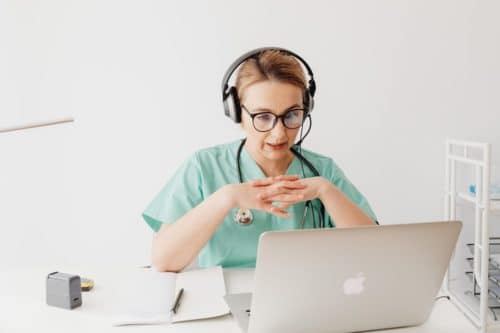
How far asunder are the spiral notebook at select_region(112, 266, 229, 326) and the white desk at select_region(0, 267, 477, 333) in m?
0.02

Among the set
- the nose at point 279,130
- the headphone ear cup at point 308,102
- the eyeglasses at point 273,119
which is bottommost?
the nose at point 279,130

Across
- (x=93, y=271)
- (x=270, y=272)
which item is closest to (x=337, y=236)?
(x=270, y=272)

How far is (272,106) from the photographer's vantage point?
4.38 ft

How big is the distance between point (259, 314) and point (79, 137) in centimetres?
144

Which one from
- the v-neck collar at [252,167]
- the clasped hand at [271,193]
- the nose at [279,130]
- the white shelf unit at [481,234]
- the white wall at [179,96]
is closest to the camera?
the clasped hand at [271,193]

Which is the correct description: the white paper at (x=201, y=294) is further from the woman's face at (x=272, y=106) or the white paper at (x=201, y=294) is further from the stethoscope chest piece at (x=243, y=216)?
the woman's face at (x=272, y=106)

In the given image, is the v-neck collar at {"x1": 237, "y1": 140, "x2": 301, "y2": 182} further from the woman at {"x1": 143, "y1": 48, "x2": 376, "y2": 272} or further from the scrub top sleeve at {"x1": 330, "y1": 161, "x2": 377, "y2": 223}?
the scrub top sleeve at {"x1": 330, "y1": 161, "x2": 377, "y2": 223}

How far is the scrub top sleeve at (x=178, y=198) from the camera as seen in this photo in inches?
54.6

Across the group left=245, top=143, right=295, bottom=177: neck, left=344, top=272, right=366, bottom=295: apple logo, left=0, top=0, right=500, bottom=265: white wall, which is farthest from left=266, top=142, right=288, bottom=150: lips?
left=0, top=0, right=500, bottom=265: white wall

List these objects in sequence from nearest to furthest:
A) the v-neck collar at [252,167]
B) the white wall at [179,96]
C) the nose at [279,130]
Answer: the nose at [279,130], the v-neck collar at [252,167], the white wall at [179,96]

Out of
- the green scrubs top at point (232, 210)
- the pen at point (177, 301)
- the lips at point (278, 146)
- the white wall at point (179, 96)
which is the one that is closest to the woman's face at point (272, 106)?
the lips at point (278, 146)

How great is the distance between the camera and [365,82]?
213cm

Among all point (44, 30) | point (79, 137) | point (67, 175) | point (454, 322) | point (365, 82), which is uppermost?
point (44, 30)

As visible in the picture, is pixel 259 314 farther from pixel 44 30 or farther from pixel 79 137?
pixel 44 30
